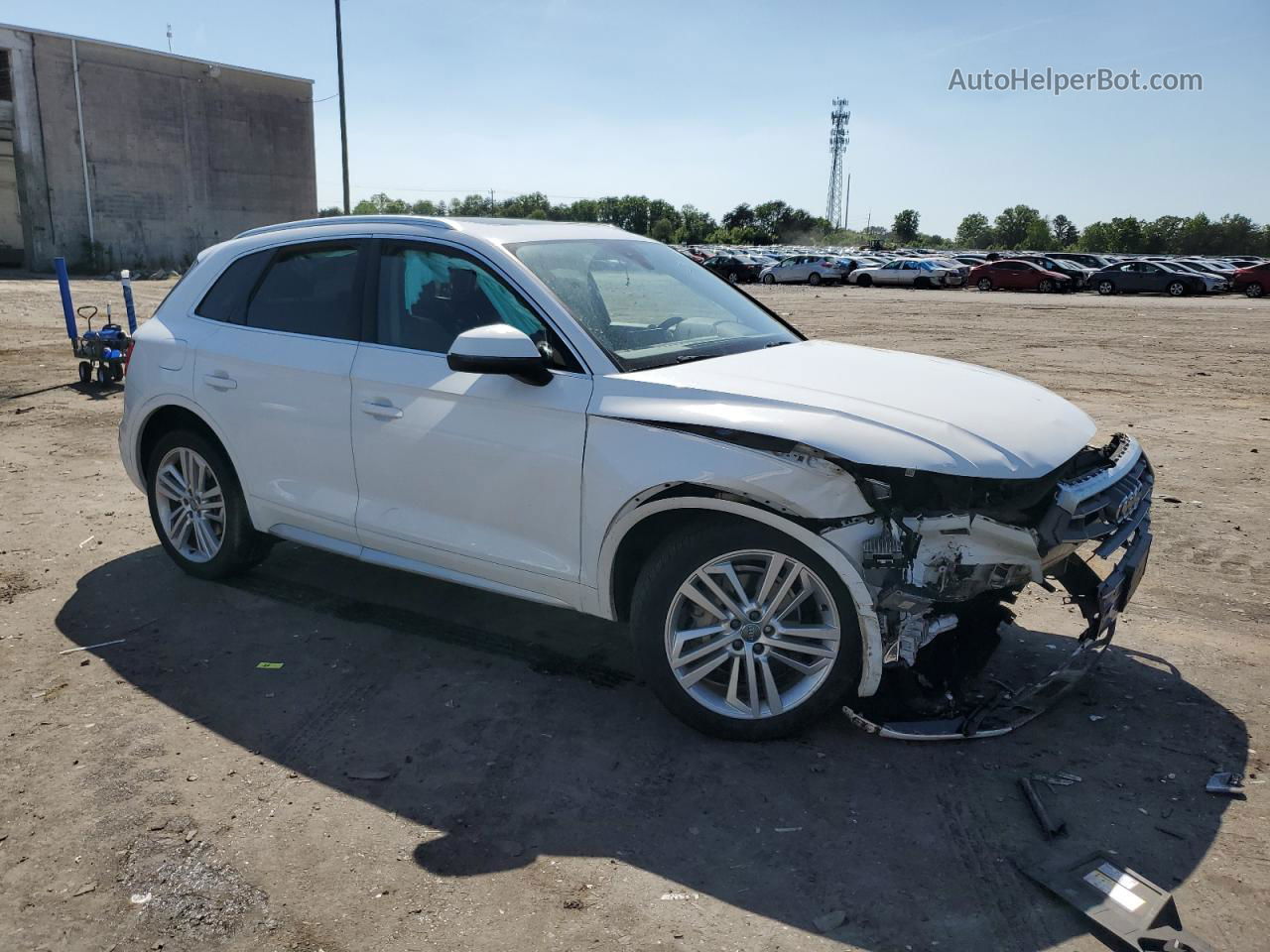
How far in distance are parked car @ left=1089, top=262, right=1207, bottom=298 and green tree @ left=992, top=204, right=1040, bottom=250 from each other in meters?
92.7

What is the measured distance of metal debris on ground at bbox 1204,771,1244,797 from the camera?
11.1ft

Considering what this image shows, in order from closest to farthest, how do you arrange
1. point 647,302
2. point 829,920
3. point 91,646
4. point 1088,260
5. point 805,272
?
point 829,920 < point 647,302 < point 91,646 < point 805,272 < point 1088,260

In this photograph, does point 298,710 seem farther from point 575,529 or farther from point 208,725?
point 575,529

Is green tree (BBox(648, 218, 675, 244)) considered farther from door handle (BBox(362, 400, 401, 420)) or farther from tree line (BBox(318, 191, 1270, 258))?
door handle (BBox(362, 400, 401, 420))

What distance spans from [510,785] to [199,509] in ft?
9.21

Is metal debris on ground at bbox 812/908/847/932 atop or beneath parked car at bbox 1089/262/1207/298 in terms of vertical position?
beneath

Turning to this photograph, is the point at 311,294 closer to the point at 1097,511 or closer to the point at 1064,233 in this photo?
the point at 1097,511

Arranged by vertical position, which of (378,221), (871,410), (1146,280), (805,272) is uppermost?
(378,221)

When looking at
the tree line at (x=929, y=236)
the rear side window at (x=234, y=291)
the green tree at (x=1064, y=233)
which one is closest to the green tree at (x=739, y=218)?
the tree line at (x=929, y=236)

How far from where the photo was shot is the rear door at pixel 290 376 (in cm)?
460

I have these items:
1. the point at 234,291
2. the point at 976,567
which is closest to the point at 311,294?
the point at 234,291

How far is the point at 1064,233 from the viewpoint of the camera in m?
129

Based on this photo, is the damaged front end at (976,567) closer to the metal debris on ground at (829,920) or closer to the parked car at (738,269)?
the metal debris on ground at (829,920)

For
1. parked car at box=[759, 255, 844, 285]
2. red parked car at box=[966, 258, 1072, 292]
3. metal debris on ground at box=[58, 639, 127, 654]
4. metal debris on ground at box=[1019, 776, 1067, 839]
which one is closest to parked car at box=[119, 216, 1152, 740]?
metal debris on ground at box=[1019, 776, 1067, 839]
